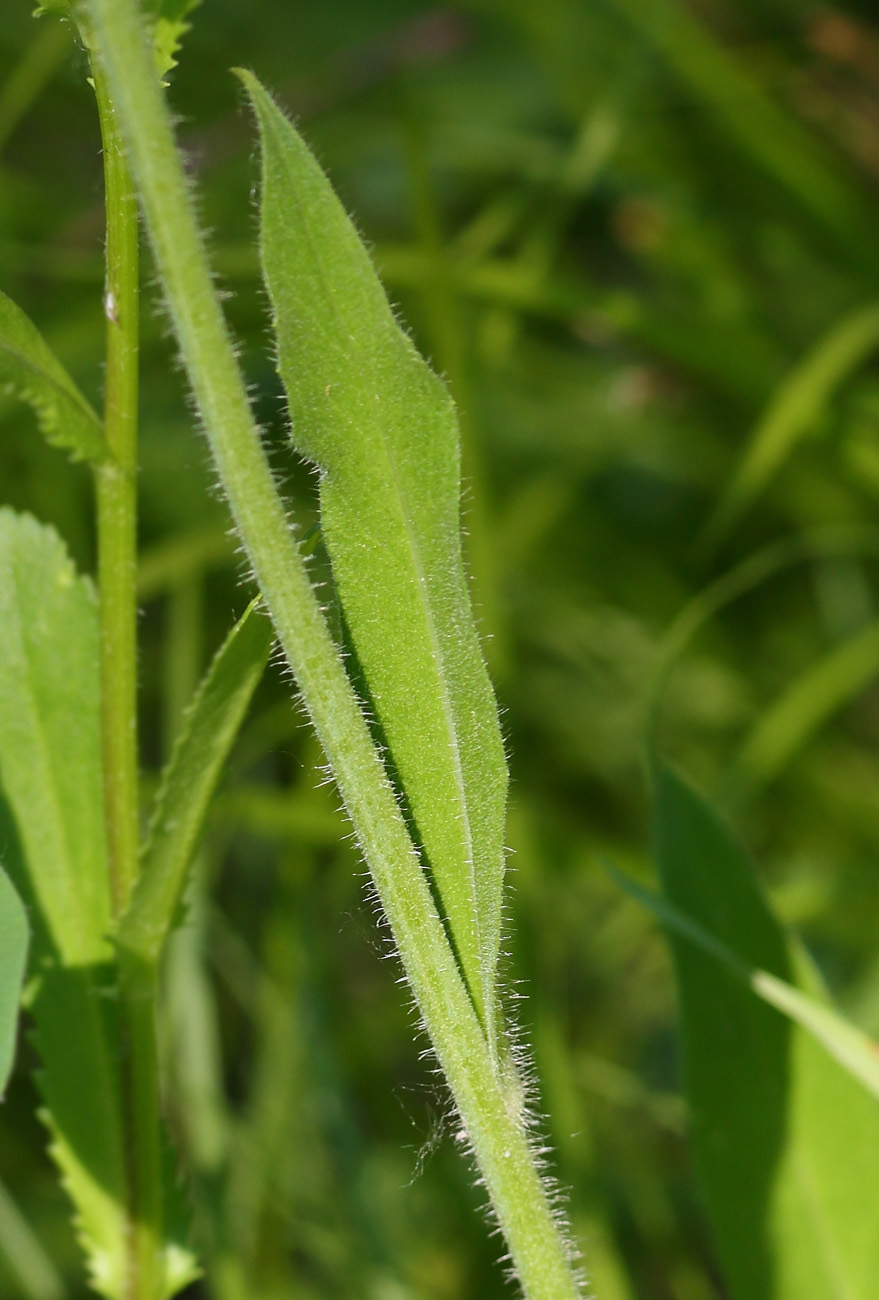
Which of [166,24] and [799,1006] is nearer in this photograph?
[166,24]

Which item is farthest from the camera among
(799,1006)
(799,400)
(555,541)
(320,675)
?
(555,541)

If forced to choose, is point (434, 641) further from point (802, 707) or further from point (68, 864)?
point (802, 707)

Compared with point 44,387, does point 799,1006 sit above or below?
below

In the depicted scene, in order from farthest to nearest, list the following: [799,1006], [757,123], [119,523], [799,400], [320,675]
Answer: [757,123] < [799,400] < [799,1006] < [119,523] < [320,675]

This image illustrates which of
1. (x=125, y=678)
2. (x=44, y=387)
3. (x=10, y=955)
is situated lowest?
(x=10, y=955)

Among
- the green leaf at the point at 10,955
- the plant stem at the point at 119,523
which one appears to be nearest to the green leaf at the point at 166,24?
the plant stem at the point at 119,523

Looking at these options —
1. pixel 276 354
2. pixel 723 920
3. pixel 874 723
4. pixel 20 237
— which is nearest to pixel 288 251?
pixel 276 354

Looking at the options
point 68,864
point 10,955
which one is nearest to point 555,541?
point 68,864

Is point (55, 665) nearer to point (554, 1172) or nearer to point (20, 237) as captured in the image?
point (554, 1172)
